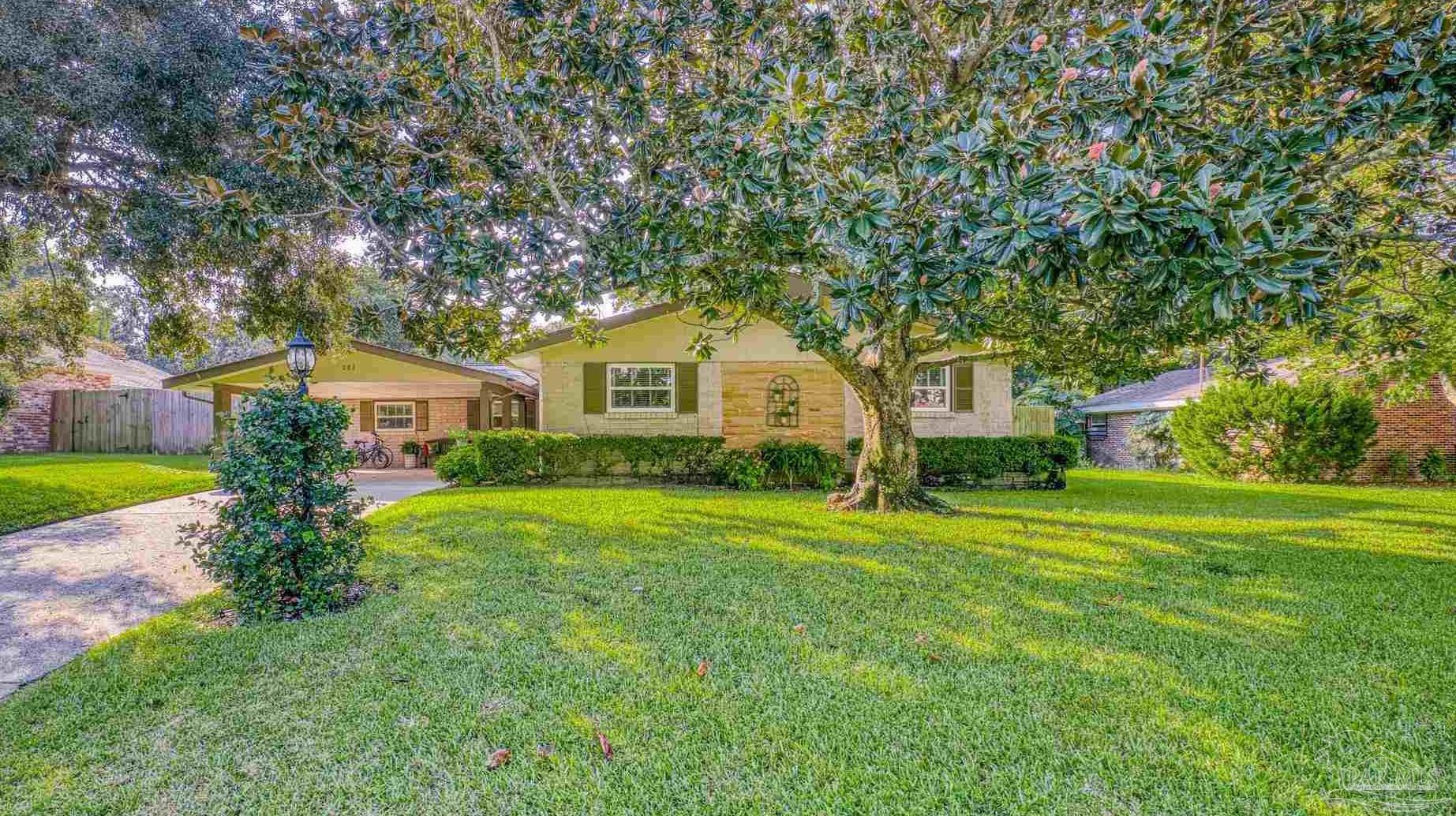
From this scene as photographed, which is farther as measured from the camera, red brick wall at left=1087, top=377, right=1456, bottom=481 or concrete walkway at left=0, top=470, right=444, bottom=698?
red brick wall at left=1087, top=377, right=1456, bottom=481

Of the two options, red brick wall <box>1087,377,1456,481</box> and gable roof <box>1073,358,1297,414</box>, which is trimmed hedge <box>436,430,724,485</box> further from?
red brick wall <box>1087,377,1456,481</box>

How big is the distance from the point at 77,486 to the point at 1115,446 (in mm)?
25253

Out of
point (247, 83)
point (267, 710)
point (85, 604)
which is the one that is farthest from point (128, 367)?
point (267, 710)

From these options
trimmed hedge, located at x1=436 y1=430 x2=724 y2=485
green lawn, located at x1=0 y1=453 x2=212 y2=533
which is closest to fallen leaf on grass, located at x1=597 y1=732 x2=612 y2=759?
green lawn, located at x1=0 y1=453 x2=212 y2=533

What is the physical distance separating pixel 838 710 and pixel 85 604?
5309 millimetres

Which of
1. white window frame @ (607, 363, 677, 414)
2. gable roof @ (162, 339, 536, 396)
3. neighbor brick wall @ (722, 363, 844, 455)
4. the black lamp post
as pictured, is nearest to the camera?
the black lamp post

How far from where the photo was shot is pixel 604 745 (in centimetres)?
246

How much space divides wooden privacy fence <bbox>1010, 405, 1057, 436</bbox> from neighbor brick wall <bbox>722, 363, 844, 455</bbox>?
3.83 meters

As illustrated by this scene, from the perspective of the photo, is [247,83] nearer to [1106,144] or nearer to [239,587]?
[239,587]

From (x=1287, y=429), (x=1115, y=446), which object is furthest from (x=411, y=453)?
(x=1115, y=446)

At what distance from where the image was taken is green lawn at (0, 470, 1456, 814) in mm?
2197

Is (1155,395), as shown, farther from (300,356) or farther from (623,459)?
(300,356)

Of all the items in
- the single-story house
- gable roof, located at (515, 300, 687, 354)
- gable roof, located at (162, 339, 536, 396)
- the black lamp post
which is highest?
gable roof, located at (515, 300, 687, 354)

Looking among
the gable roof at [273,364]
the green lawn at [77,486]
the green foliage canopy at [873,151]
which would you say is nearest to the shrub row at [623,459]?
the gable roof at [273,364]
